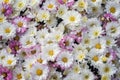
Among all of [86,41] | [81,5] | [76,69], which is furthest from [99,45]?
[81,5]

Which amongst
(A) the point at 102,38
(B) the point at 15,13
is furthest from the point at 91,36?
(B) the point at 15,13

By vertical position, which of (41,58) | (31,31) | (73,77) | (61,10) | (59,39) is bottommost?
(73,77)

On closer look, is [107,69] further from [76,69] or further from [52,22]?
[52,22]

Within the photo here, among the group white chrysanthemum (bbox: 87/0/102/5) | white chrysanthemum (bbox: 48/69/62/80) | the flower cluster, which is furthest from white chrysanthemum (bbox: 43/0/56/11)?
white chrysanthemum (bbox: 48/69/62/80)

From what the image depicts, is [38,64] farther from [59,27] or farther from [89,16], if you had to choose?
[89,16]

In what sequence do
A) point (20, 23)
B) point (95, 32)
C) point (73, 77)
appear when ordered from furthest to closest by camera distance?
point (20, 23) → point (95, 32) → point (73, 77)

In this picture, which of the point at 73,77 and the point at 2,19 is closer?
the point at 73,77
